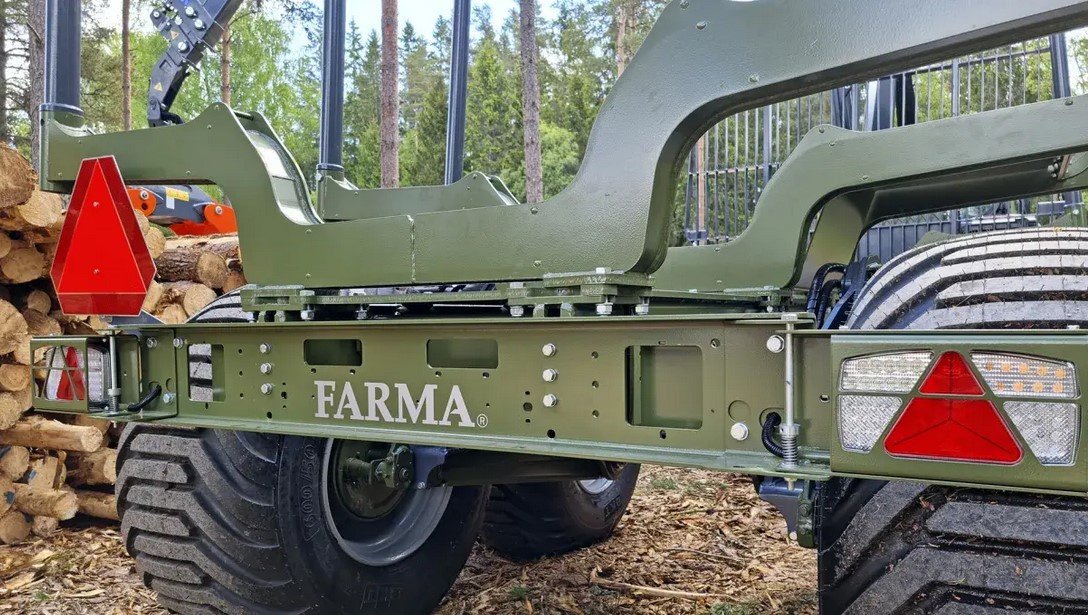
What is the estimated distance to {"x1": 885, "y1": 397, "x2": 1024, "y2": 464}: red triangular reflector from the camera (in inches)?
54.2

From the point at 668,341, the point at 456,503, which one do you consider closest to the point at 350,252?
the point at 668,341

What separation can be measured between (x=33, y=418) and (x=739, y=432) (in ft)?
16.3

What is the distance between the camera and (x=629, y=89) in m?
2.14

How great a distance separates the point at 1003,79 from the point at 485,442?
20.7 ft

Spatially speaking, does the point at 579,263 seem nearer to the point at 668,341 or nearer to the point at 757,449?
the point at 668,341

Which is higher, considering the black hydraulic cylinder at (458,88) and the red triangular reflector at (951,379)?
the black hydraulic cylinder at (458,88)

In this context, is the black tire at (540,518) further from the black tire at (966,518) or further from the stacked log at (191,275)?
the stacked log at (191,275)

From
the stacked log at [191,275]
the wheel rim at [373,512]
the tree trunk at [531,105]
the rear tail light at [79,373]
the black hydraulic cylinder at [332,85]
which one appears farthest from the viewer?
the tree trunk at [531,105]

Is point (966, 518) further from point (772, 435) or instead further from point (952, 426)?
point (772, 435)

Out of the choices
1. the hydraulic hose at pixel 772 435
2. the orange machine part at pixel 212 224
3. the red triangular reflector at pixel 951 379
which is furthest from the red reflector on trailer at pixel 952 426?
the orange machine part at pixel 212 224

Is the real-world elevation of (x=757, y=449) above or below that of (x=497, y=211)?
below

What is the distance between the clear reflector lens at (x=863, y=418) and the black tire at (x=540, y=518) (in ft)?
8.53

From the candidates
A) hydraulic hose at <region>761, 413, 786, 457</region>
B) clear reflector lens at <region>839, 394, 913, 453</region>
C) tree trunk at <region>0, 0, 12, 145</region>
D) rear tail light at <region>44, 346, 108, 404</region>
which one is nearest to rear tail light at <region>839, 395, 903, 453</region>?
clear reflector lens at <region>839, 394, 913, 453</region>

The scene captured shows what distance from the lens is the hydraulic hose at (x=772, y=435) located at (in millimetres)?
1628
